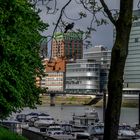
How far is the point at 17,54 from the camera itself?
910 inches

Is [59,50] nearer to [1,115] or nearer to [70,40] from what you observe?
[70,40]

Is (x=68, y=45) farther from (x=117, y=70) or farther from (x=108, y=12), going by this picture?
(x=117, y=70)

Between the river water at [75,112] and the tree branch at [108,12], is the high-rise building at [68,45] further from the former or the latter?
the river water at [75,112]

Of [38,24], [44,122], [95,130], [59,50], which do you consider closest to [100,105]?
[44,122]

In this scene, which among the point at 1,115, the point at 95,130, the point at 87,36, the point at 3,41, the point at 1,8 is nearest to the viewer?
the point at 87,36

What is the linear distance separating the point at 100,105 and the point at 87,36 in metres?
176

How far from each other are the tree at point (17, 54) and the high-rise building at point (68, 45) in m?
11.3

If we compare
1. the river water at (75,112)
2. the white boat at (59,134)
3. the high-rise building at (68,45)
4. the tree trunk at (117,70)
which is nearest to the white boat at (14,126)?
the white boat at (59,134)

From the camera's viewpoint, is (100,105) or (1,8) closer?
(1,8)

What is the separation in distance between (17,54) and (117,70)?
49.5ft

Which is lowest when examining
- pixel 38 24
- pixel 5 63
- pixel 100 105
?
pixel 100 105

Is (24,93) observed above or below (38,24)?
below

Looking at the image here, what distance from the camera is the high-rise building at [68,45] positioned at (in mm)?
9023

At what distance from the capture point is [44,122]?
71125 mm
